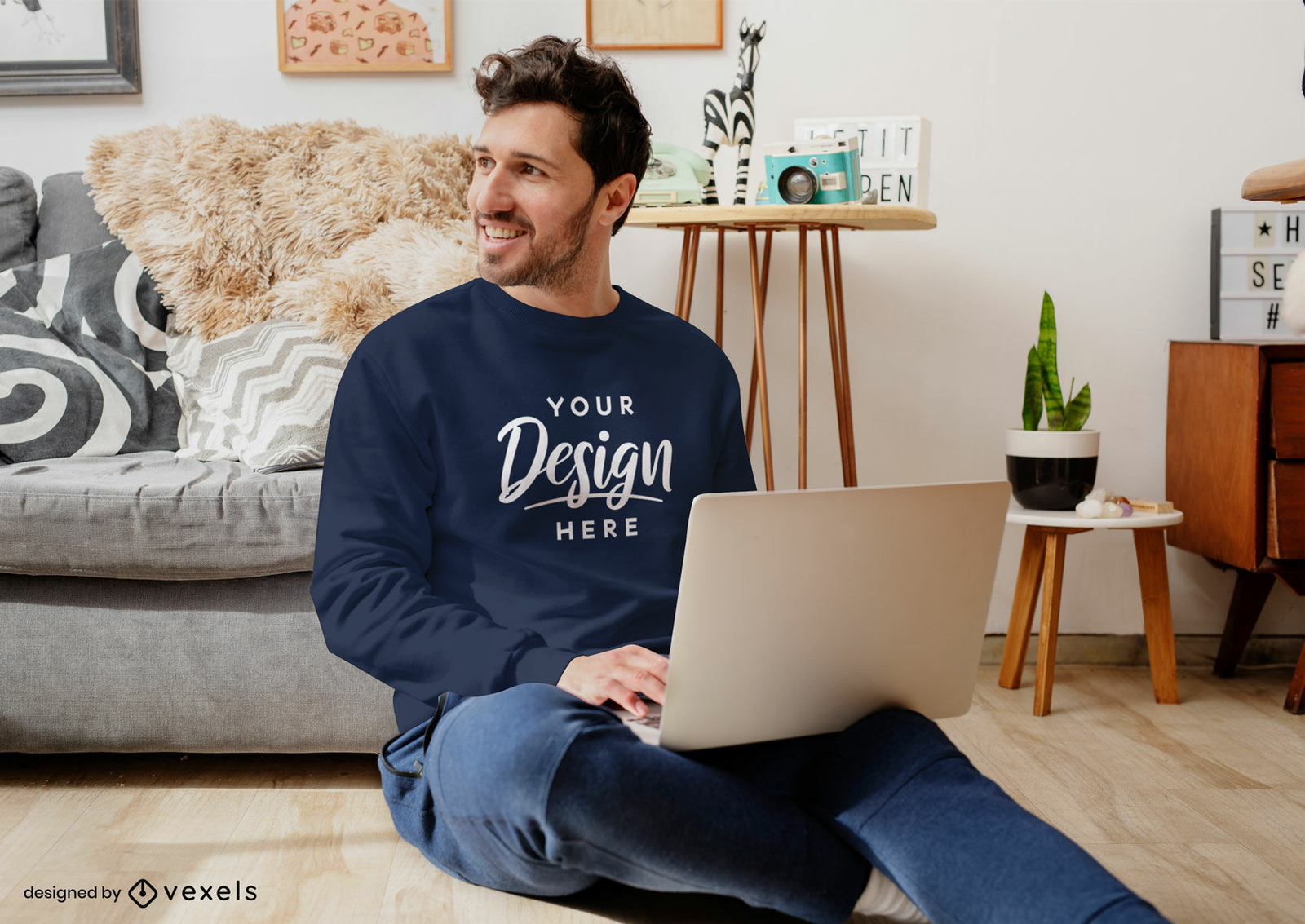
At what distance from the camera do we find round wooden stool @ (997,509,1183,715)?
2.03m

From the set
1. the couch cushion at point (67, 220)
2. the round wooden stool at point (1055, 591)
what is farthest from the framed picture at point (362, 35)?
the round wooden stool at point (1055, 591)

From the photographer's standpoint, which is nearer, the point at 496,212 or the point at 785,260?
the point at 496,212

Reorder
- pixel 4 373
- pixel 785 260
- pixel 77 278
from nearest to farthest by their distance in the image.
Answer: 1. pixel 4 373
2. pixel 77 278
3. pixel 785 260

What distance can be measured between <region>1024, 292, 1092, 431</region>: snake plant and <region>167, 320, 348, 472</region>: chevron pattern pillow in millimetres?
1249

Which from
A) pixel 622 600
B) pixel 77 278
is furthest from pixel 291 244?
pixel 622 600

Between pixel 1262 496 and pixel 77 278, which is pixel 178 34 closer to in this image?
pixel 77 278

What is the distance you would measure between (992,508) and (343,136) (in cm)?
160

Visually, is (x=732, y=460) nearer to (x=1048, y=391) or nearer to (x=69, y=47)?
(x=1048, y=391)

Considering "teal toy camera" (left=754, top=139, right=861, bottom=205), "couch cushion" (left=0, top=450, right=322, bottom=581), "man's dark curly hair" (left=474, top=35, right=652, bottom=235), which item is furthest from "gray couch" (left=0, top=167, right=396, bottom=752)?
"teal toy camera" (left=754, top=139, right=861, bottom=205)

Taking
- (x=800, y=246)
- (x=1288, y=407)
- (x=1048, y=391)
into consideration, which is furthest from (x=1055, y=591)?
(x=800, y=246)

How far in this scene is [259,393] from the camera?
181cm

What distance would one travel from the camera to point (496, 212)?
1.25 m

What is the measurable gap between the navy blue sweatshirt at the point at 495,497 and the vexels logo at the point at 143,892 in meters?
0.35

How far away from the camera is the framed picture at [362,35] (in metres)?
2.29
